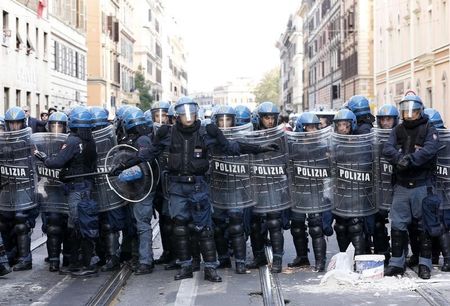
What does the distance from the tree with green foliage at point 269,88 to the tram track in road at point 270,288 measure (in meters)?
166

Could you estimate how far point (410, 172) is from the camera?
9.93m

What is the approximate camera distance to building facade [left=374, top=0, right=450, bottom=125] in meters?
37.3

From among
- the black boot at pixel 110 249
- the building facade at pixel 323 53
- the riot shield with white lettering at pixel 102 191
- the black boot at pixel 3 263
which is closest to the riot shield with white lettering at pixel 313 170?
the riot shield with white lettering at pixel 102 191

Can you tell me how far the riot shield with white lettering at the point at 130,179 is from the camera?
421 inches

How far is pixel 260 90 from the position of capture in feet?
606

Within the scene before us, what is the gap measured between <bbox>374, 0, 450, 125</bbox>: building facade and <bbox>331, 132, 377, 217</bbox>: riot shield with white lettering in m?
26.7

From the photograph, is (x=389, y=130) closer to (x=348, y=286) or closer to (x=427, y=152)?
(x=427, y=152)

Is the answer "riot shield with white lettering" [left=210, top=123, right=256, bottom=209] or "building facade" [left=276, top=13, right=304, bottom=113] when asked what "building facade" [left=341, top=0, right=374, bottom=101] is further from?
"riot shield with white lettering" [left=210, top=123, right=256, bottom=209]

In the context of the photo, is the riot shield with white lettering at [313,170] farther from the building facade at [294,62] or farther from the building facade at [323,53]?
the building facade at [294,62]

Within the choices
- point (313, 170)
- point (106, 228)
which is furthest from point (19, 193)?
point (313, 170)

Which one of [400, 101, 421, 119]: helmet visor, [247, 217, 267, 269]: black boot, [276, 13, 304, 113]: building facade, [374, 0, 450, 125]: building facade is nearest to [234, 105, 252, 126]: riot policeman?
[247, 217, 267, 269]: black boot

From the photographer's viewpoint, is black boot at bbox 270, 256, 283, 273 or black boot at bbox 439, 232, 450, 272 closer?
black boot at bbox 439, 232, 450, 272

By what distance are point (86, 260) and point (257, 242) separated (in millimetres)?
2038

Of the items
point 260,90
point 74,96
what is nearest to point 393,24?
point 74,96
